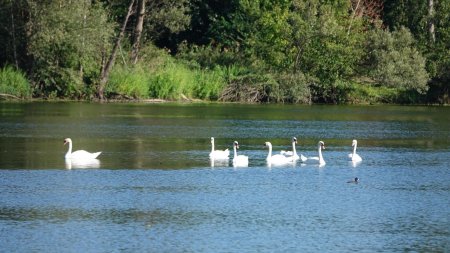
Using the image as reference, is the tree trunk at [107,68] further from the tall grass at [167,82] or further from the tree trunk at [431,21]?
the tree trunk at [431,21]

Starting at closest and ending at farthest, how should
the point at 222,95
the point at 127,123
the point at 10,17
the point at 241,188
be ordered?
1. the point at 241,188
2. the point at 127,123
3. the point at 10,17
4. the point at 222,95

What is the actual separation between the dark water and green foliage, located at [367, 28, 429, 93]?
802 inches

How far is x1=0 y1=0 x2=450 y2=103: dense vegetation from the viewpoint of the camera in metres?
67.9

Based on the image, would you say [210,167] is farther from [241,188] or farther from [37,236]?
[37,236]

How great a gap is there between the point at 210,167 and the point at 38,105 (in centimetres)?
2971

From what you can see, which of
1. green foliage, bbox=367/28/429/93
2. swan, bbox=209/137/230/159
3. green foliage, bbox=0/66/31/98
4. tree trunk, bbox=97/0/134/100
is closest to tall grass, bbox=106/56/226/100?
tree trunk, bbox=97/0/134/100

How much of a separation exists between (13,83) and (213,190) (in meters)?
39.9

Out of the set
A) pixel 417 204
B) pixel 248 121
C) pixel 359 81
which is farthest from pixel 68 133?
pixel 359 81

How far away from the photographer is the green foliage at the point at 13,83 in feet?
219

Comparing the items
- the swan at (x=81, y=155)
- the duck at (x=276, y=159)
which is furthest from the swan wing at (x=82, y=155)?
the duck at (x=276, y=159)

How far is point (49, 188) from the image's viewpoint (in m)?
29.0

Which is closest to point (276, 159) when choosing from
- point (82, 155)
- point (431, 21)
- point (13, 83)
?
point (82, 155)

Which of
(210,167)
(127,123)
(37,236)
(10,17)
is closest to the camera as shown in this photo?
(37,236)

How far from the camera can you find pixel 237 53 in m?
76.4
